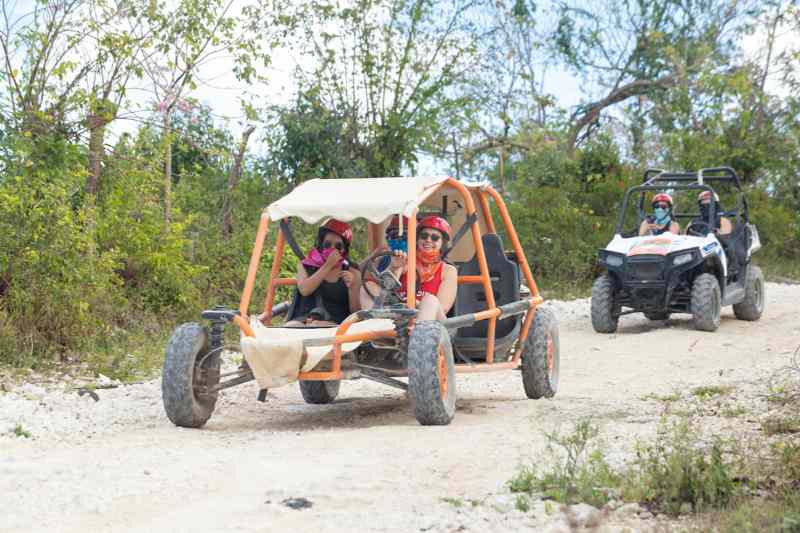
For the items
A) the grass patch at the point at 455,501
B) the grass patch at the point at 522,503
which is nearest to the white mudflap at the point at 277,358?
the grass patch at the point at 455,501

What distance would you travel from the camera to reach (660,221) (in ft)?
46.0

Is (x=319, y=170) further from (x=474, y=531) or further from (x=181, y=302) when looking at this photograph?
(x=474, y=531)

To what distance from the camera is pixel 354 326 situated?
24.4 ft

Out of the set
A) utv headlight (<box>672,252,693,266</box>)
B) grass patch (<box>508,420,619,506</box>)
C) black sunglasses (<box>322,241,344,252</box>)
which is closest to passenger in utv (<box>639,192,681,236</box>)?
utv headlight (<box>672,252,693,266</box>)

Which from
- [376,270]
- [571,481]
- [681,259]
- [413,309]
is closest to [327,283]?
[376,270]

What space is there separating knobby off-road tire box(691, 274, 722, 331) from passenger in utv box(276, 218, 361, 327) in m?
5.91

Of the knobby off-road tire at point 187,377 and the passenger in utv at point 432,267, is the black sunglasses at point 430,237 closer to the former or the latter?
the passenger in utv at point 432,267

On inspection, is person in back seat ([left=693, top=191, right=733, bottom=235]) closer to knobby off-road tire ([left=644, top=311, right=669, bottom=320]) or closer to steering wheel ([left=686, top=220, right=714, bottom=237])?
steering wheel ([left=686, top=220, right=714, bottom=237])

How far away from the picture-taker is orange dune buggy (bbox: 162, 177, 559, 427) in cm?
704

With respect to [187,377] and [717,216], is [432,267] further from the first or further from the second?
[717,216]

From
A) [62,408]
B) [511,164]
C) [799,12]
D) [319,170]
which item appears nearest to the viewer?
[62,408]

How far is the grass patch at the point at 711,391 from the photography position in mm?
8391

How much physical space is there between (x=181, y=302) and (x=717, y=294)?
5.75 meters

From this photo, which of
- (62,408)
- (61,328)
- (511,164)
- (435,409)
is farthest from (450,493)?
(511,164)
